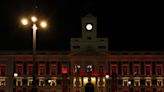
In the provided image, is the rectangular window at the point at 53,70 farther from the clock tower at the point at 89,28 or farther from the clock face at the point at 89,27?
the clock face at the point at 89,27

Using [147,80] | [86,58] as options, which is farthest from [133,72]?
[86,58]

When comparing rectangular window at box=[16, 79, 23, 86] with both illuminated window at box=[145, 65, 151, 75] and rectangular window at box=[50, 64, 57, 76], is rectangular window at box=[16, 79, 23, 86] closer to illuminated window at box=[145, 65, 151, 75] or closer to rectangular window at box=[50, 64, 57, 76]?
rectangular window at box=[50, 64, 57, 76]

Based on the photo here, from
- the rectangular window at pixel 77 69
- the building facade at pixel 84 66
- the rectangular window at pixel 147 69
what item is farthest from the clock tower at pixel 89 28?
the rectangular window at pixel 147 69

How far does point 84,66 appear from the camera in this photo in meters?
84.6

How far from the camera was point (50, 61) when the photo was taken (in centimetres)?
8556

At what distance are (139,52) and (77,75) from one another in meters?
13.5

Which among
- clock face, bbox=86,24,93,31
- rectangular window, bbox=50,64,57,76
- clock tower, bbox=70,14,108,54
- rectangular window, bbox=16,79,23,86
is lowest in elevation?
rectangular window, bbox=16,79,23,86

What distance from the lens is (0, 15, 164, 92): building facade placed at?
8425 centimetres

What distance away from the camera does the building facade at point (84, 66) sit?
8425 centimetres

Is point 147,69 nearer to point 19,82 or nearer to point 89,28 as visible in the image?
point 89,28

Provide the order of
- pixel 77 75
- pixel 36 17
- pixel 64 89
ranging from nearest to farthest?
1. pixel 36 17
2. pixel 64 89
3. pixel 77 75

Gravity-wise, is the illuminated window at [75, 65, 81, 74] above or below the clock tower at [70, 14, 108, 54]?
below

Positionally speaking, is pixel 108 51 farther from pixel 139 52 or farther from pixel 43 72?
pixel 43 72

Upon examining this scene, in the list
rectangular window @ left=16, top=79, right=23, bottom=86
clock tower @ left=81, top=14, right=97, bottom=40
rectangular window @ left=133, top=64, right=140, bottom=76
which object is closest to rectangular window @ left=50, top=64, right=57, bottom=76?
rectangular window @ left=16, top=79, right=23, bottom=86
